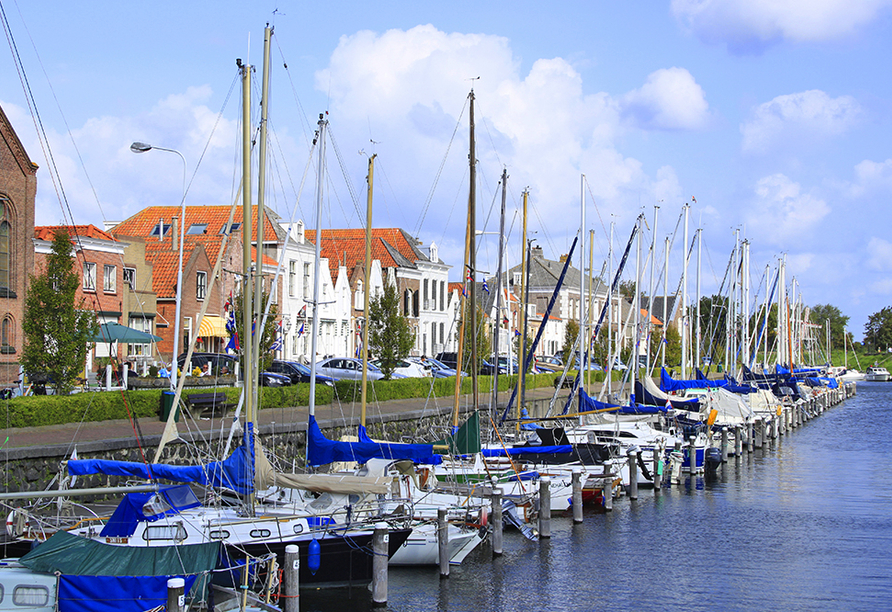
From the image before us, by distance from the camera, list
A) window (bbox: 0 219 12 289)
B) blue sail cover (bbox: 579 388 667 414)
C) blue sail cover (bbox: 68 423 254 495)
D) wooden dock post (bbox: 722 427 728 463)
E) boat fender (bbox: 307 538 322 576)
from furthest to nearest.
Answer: wooden dock post (bbox: 722 427 728 463) → window (bbox: 0 219 12 289) → blue sail cover (bbox: 579 388 667 414) → blue sail cover (bbox: 68 423 254 495) → boat fender (bbox: 307 538 322 576)

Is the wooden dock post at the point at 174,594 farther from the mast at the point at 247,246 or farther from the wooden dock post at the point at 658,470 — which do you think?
the wooden dock post at the point at 658,470

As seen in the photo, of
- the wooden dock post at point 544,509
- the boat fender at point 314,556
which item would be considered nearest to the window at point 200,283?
the wooden dock post at point 544,509

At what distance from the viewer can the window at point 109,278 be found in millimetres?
50281

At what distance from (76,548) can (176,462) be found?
11760 mm

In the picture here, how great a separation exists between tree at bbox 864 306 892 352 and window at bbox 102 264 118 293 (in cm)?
16503

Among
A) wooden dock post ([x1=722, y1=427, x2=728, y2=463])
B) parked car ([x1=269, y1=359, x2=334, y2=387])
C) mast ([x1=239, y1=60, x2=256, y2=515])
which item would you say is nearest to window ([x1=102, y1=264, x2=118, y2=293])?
parked car ([x1=269, y1=359, x2=334, y2=387])

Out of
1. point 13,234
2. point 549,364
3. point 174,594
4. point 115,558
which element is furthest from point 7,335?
point 549,364

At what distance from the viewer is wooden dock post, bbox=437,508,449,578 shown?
66.8ft

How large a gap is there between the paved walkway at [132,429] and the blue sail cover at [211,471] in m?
1.02

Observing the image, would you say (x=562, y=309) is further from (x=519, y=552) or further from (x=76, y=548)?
(x=76, y=548)

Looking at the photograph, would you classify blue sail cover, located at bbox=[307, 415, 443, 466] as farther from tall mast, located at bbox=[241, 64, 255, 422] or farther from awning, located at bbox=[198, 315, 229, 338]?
awning, located at bbox=[198, 315, 229, 338]

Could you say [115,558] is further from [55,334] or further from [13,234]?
[13,234]

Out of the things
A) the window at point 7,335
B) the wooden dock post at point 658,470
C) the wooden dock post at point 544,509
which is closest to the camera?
the wooden dock post at point 544,509

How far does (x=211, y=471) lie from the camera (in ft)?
63.4
